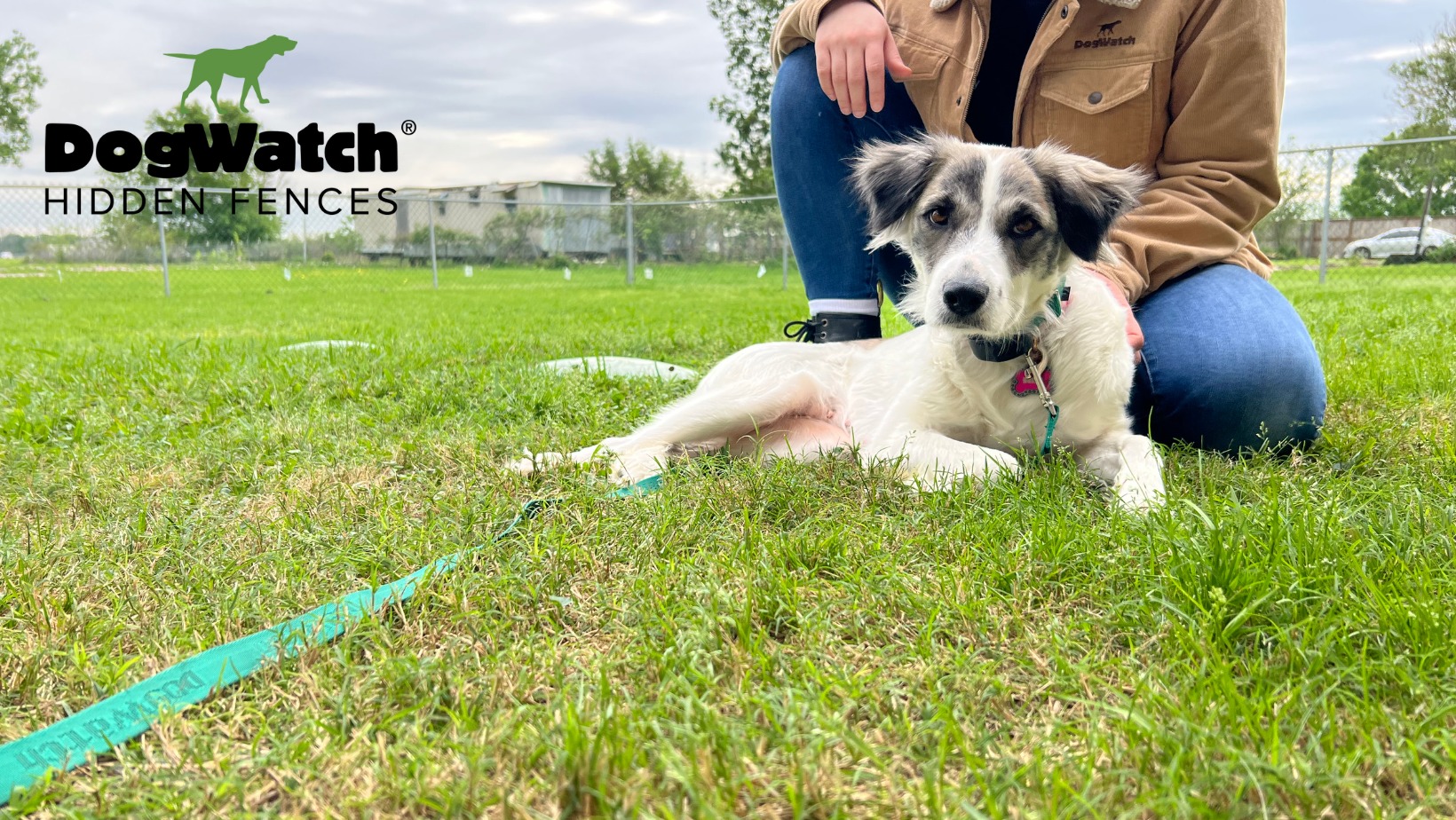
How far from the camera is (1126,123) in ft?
10.5

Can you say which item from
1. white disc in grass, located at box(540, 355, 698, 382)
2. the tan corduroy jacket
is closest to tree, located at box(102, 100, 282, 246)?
white disc in grass, located at box(540, 355, 698, 382)

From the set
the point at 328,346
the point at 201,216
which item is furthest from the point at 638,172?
the point at 328,346

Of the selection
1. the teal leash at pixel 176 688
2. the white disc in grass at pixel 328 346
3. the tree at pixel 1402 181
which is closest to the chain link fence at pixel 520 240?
the tree at pixel 1402 181

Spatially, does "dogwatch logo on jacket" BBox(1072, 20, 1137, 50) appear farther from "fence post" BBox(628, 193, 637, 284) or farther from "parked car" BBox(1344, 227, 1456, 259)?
"fence post" BBox(628, 193, 637, 284)

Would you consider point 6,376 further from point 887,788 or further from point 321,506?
point 887,788

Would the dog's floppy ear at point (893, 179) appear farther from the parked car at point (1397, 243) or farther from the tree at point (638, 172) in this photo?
the tree at point (638, 172)

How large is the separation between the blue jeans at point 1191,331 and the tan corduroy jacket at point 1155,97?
0.66ft

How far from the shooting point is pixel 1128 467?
Answer: 8.00ft

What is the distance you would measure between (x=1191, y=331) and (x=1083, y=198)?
657 millimetres

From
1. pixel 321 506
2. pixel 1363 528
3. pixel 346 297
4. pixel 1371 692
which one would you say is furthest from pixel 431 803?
pixel 346 297

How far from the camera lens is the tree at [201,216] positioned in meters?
19.3

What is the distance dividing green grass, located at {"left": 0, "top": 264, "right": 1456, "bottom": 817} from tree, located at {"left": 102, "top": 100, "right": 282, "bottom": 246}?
12.7m

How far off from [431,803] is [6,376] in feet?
18.5

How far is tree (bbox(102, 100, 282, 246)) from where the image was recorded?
1927cm
